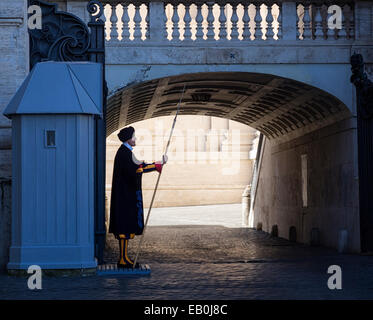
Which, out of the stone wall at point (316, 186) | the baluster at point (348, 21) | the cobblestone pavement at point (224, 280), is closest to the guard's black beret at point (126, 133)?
the cobblestone pavement at point (224, 280)

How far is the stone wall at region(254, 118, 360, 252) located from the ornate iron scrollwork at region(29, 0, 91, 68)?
613 centimetres

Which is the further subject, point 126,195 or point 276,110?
point 276,110

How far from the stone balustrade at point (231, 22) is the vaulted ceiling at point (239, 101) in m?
0.80

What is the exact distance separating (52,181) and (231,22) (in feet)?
21.6

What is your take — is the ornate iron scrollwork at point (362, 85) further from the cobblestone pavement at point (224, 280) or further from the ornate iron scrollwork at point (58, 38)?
the ornate iron scrollwork at point (58, 38)

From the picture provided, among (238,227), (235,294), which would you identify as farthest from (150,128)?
(235,294)

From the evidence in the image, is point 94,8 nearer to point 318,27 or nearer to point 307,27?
point 307,27

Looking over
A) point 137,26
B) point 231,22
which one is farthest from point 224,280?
point 231,22

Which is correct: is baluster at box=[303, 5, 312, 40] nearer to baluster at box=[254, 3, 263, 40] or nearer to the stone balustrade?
the stone balustrade

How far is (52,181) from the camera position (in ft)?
34.1

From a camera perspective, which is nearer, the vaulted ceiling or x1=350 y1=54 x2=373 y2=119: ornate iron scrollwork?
x1=350 y1=54 x2=373 y2=119: ornate iron scrollwork

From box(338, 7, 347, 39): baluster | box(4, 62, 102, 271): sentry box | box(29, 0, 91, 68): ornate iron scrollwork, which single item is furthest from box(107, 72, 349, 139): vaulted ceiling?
box(4, 62, 102, 271): sentry box

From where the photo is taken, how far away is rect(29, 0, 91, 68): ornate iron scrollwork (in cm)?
1167
